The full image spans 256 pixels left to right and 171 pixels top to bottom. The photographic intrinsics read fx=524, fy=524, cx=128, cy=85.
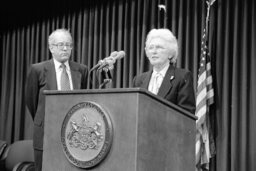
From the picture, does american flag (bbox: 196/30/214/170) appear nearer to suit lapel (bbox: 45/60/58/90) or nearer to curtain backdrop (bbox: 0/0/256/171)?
curtain backdrop (bbox: 0/0/256/171)

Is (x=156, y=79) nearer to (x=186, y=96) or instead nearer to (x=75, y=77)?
(x=186, y=96)

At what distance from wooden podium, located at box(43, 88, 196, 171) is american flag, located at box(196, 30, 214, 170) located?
2520 millimetres

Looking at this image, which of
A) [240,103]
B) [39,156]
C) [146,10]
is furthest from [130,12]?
[39,156]

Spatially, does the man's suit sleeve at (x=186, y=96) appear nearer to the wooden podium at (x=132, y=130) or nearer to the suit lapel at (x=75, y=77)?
the wooden podium at (x=132, y=130)

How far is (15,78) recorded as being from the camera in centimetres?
877

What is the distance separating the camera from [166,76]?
3.85 metres

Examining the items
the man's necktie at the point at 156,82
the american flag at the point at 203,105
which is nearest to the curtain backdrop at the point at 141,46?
the american flag at the point at 203,105

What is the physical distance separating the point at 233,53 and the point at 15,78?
419 centimetres

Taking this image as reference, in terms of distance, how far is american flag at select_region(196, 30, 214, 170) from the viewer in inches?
225

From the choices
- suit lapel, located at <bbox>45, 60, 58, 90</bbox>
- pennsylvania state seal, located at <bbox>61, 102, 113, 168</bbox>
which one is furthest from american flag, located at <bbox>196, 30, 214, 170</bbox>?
pennsylvania state seal, located at <bbox>61, 102, 113, 168</bbox>

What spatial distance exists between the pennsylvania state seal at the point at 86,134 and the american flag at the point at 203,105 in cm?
293

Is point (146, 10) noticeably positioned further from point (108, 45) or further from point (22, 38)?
point (22, 38)

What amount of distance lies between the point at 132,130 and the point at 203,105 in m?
3.16

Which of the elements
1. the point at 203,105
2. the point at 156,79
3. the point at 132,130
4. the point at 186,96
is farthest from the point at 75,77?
the point at 132,130
